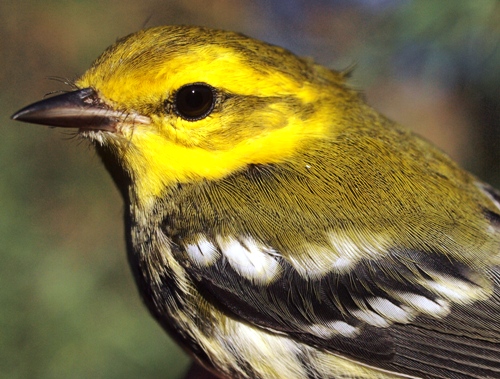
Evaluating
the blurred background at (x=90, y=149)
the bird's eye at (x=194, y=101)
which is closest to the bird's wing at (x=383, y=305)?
the bird's eye at (x=194, y=101)

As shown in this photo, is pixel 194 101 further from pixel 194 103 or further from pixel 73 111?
pixel 73 111

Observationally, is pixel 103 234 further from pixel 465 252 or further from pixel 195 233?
pixel 465 252

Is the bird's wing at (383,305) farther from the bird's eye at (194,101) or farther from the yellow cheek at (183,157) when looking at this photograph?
the bird's eye at (194,101)

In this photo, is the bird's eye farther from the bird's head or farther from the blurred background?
the blurred background

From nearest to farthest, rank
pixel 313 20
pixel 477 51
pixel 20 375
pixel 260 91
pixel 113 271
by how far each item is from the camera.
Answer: pixel 260 91 → pixel 477 51 → pixel 20 375 → pixel 113 271 → pixel 313 20

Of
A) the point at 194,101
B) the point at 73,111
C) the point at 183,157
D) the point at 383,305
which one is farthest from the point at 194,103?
the point at 383,305

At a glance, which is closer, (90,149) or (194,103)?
(194,103)

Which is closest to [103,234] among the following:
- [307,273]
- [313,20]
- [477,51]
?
[313,20]
